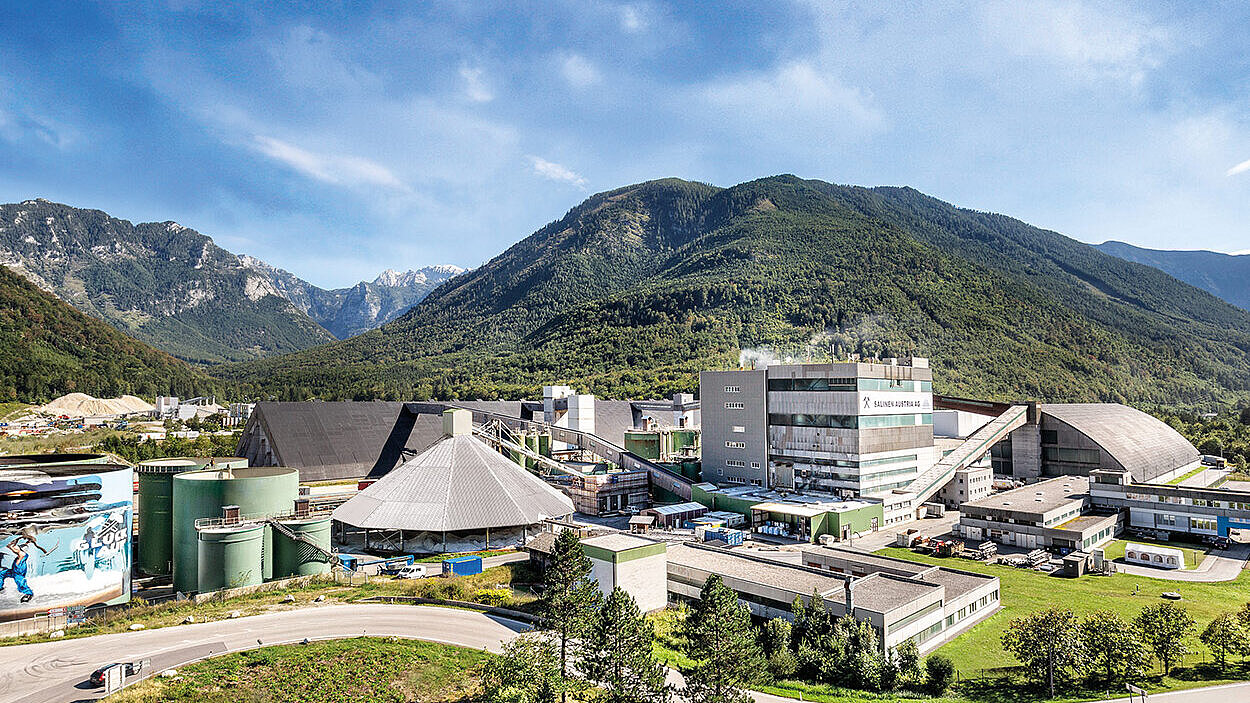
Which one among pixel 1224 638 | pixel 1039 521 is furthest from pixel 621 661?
pixel 1039 521

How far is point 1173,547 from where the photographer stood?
165 feet

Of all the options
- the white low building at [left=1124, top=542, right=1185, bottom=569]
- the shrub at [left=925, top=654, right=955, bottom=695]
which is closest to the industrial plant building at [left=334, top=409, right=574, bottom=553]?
the shrub at [left=925, top=654, right=955, bottom=695]

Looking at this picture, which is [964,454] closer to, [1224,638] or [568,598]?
[1224,638]

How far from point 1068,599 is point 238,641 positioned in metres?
40.7

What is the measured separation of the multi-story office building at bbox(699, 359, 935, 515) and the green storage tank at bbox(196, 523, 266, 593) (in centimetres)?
4150

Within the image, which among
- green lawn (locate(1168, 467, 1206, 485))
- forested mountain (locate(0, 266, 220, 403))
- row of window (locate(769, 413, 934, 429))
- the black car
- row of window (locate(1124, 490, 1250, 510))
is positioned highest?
forested mountain (locate(0, 266, 220, 403))

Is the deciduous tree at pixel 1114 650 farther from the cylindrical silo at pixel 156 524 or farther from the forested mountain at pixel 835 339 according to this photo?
the forested mountain at pixel 835 339

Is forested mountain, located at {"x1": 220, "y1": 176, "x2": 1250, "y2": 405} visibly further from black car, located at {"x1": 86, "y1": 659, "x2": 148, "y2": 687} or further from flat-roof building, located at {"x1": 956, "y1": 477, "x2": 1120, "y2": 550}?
black car, located at {"x1": 86, "y1": 659, "x2": 148, "y2": 687}

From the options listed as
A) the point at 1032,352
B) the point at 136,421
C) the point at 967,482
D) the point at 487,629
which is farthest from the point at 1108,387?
the point at 136,421

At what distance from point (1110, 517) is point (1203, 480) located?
33557 mm

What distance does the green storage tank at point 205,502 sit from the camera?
38781mm

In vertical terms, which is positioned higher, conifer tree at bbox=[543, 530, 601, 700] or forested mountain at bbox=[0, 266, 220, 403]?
forested mountain at bbox=[0, 266, 220, 403]

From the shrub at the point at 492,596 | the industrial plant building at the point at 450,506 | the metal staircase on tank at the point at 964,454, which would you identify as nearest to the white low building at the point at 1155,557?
the metal staircase on tank at the point at 964,454

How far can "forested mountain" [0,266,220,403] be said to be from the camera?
120 metres
